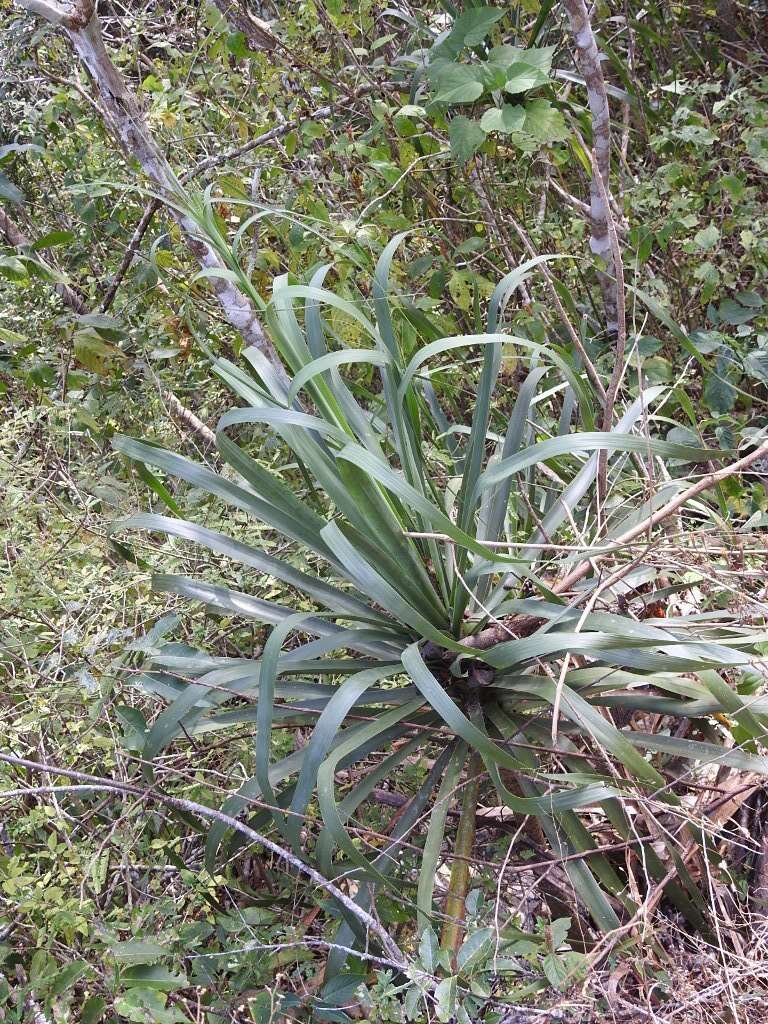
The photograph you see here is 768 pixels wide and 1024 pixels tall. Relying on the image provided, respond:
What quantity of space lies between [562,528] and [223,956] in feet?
3.84

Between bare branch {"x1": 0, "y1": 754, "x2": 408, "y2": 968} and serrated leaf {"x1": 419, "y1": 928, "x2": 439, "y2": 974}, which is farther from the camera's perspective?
bare branch {"x1": 0, "y1": 754, "x2": 408, "y2": 968}

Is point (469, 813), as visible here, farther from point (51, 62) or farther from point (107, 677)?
point (51, 62)

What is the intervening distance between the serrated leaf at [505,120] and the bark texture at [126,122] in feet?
2.11

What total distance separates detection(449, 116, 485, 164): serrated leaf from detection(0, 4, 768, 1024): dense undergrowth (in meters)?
0.01

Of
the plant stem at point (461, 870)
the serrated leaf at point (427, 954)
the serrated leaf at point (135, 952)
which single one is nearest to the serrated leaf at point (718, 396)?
the plant stem at point (461, 870)

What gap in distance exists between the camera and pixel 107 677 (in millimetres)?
1871

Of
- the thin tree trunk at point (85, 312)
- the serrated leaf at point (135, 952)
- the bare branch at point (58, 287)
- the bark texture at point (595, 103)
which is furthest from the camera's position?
the bare branch at point (58, 287)

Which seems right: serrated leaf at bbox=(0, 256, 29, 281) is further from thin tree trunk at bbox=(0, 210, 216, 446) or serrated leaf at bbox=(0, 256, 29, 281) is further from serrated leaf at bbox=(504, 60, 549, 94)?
serrated leaf at bbox=(504, 60, 549, 94)

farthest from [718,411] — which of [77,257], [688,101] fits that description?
[77,257]

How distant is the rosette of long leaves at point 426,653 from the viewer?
1.49m

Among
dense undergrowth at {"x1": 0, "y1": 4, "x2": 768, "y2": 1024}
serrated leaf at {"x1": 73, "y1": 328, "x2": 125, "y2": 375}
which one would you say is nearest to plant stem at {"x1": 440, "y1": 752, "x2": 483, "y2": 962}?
dense undergrowth at {"x1": 0, "y1": 4, "x2": 768, "y2": 1024}

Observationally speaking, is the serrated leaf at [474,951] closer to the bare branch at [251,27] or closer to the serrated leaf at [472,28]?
the serrated leaf at [472,28]

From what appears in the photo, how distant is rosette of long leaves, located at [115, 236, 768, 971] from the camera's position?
4.89 feet

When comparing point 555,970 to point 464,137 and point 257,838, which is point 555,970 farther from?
point 464,137
